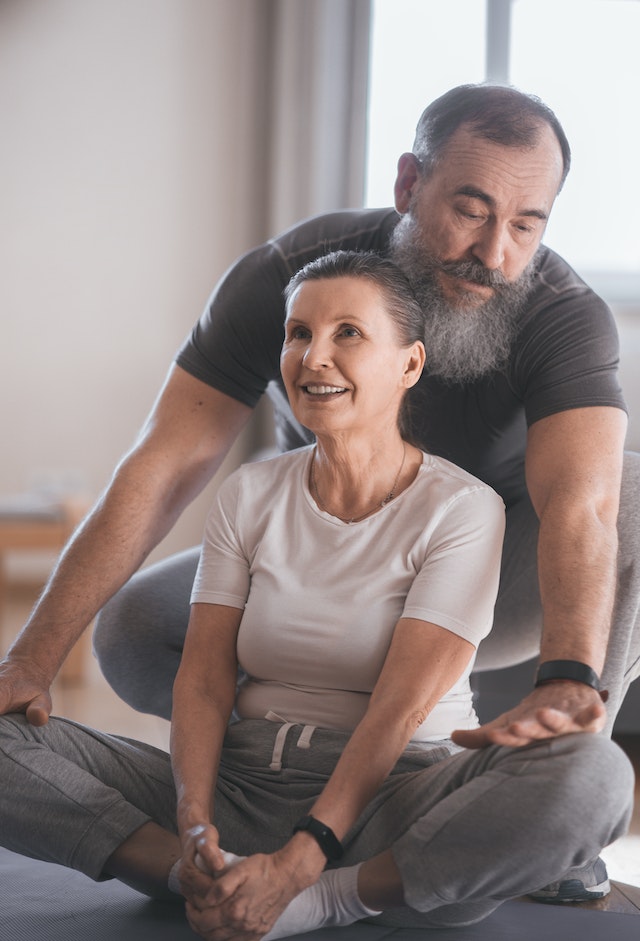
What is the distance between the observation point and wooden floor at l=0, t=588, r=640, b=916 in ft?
5.10

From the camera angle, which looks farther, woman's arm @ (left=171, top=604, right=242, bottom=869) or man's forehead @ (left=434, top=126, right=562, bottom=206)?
man's forehead @ (left=434, top=126, right=562, bottom=206)

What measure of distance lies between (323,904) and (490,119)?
1.11m

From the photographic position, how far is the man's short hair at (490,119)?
5.14 feet

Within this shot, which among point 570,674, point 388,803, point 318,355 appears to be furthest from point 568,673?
point 318,355

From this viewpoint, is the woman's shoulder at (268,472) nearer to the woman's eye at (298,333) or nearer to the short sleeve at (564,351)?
the woman's eye at (298,333)

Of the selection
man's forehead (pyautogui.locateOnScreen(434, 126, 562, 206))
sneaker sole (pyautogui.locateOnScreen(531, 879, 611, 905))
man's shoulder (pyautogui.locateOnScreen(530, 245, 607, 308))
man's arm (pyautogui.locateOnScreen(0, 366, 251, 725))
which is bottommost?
sneaker sole (pyautogui.locateOnScreen(531, 879, 611, 905))

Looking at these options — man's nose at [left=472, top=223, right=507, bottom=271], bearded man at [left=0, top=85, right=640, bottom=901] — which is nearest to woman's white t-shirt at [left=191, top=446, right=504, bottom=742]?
bearded man at [left=0, top=85, right=640, bottom=901]

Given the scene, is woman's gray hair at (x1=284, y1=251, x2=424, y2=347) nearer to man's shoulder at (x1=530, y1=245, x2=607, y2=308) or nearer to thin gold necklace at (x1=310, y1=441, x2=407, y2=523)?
thin gold necklace at (x1=310, y1=441, x2=407, y2=523)

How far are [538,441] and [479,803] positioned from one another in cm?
58

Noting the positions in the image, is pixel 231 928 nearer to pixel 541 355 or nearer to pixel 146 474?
pixel 146 474

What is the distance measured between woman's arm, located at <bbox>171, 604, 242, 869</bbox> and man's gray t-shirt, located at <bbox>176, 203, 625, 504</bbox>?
49 cm

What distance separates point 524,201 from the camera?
60.5 inches

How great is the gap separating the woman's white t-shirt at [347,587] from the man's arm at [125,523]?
226mm

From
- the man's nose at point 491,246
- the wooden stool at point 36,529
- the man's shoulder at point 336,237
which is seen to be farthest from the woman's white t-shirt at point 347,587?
the wooden stool at point 36,529
